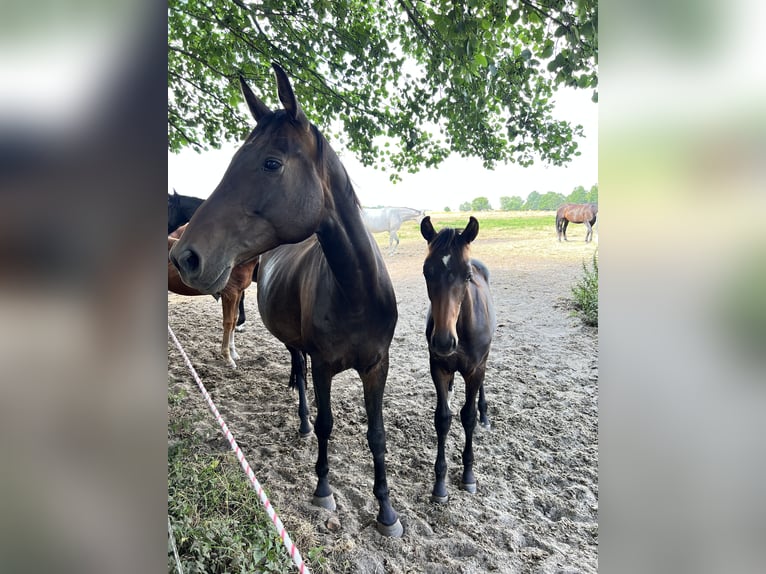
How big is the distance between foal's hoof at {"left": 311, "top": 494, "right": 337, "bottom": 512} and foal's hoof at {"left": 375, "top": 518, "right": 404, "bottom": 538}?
1.13ft

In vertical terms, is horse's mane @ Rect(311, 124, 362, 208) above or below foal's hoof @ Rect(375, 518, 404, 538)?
above

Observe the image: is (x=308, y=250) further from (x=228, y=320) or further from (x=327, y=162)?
(x=228, y=320)

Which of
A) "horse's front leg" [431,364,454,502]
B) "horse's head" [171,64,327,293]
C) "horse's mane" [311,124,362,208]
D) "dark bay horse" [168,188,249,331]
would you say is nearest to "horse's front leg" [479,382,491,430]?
"horse's front leg" [431,364,454,502]

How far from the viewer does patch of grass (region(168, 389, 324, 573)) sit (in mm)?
1813

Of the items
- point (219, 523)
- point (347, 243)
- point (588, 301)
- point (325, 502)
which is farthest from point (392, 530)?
point (588, 301)

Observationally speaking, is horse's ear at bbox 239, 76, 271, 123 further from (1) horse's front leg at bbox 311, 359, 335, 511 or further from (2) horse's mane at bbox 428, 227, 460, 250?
(1) horse's front leg at bbox 311, 359, 335, 511

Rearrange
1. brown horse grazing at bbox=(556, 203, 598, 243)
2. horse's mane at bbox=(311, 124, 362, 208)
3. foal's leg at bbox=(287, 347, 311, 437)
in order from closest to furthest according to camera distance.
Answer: horse's mane at bbox=(311, 124, 362, 208) → foal's leg at bbox=(287, 347, 311, 437) → brown horse grazing at bbox=(556, 203, 598, 243)

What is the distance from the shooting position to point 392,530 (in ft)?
7.41

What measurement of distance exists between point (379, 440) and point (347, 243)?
4.17 ft
